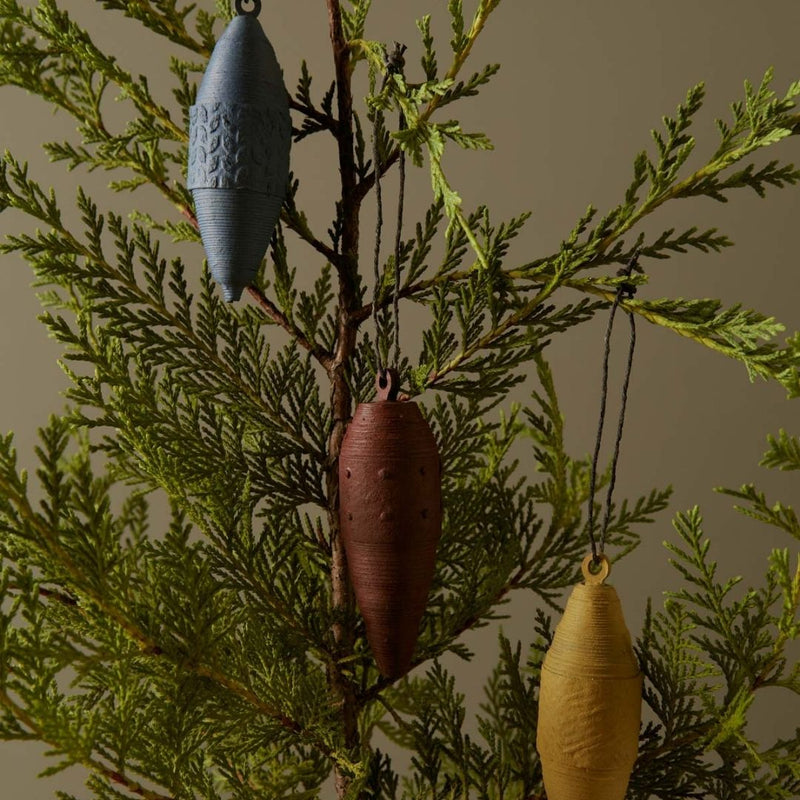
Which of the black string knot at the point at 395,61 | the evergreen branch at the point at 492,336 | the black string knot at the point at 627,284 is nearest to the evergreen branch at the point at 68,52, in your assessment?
the black string knot at the point at 395,61

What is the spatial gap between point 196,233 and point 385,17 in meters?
0.95

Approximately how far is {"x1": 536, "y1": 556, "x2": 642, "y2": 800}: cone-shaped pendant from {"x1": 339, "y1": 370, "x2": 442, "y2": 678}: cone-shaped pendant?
0.44 feet

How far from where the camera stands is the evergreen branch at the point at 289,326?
92cm

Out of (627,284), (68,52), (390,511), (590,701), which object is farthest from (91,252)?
(590,701)

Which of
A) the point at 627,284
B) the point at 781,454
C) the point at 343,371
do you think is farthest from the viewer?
the point at 343,371

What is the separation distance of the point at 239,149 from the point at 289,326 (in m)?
0.24

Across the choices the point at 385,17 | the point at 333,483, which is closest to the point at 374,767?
the point at 333,483

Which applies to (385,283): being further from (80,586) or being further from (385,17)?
(385,17)

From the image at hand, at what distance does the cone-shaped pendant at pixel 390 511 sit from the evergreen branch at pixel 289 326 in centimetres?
18

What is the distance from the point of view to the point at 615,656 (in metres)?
0.75

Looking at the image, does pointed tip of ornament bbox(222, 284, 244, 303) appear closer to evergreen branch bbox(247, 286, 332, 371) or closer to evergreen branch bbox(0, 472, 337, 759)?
evergreen branch bbox(247, 286, 332, 371)

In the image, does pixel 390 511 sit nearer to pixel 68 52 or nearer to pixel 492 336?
pixel 492 336

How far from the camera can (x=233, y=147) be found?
28.8 inches

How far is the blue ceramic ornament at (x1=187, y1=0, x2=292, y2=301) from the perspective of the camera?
2.41 ft
